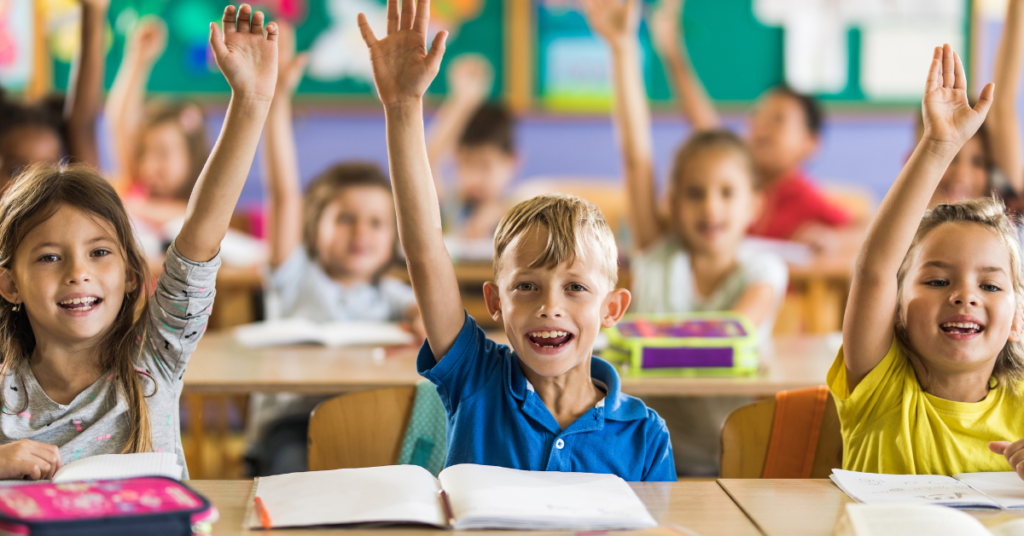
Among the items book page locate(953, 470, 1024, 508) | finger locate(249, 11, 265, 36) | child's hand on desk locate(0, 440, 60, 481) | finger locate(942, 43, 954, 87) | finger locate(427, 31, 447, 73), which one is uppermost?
finger locate(249, 11, 265, 36)

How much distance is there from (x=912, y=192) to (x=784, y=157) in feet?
9.76

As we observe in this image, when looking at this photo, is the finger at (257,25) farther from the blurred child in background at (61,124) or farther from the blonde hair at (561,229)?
the blurred child in background at (61,124)

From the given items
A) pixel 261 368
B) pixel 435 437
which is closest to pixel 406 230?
pixel 435 437

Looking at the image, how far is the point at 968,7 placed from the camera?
15.5 feet

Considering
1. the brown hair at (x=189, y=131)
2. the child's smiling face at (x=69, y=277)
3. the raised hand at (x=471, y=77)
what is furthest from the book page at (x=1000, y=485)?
the raised hand at (x=471, y=77)

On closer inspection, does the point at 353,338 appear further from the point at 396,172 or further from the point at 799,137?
the point at 799,137

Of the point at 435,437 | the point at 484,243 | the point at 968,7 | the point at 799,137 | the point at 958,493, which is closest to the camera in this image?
the point at 958,493

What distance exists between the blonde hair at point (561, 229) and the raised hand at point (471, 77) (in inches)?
139

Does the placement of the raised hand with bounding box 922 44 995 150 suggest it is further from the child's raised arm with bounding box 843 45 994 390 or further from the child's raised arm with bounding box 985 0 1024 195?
the child's raised arm with bounding box 985 0 1024 195

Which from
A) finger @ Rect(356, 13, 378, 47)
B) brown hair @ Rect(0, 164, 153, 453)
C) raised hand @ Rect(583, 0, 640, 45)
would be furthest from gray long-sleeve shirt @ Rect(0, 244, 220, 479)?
raised hand @ Rect(583, 0, 640, 45)

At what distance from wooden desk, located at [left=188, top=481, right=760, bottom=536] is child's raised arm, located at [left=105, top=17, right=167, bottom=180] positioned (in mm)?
3319

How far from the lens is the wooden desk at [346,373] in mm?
1779

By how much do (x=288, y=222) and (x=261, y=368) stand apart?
90 centimetres

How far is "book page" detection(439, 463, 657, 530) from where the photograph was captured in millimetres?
924
